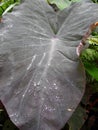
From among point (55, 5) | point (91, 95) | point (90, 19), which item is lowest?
point (91, 95)

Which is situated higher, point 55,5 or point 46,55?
point 46,55

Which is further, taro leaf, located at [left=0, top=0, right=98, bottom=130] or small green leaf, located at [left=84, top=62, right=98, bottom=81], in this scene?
small green leaf, located at [left=84, top=62, right=98, bottom=81]

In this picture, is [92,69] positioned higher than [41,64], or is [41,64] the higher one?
[41,64]

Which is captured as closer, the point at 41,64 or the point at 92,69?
the point at 41,64

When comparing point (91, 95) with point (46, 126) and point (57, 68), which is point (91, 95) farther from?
point (46, 126)

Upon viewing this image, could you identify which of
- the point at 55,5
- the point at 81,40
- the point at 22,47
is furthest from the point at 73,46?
the point at 55,5

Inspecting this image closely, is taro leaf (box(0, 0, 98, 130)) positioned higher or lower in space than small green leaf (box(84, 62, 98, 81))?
higher

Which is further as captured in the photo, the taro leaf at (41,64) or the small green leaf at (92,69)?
the small green leaf at (92,69)

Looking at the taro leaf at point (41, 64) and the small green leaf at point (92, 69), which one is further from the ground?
the taro leaf at point (41, 64)
